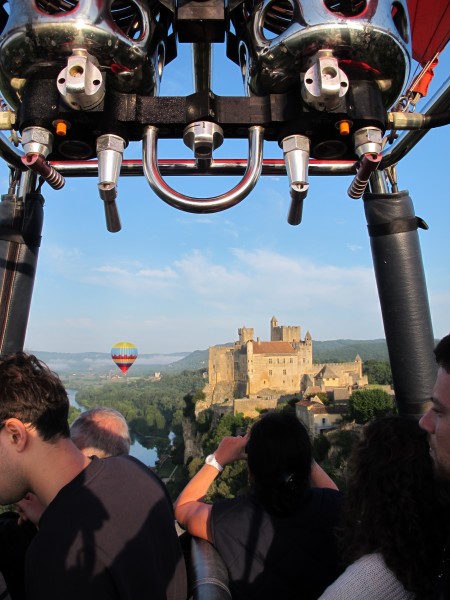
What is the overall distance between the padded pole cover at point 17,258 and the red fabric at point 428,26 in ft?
3.46

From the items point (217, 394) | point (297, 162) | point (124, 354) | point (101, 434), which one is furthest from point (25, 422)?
point (217, 394)

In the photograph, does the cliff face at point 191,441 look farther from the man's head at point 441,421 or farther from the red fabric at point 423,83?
the man's head at point 441,421

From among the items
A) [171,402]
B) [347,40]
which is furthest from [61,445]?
[171,402]

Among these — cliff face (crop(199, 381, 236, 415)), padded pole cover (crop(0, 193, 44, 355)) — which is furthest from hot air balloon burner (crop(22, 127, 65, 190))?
cliff face (crop(199, 381, 236, 415))

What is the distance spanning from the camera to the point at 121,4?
99 cm

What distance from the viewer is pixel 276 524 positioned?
1237 mm

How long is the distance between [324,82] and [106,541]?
85 cm

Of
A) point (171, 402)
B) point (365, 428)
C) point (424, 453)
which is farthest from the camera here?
point (171, 402)

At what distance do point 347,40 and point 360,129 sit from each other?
16cm

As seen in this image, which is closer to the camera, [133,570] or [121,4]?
[133,570]

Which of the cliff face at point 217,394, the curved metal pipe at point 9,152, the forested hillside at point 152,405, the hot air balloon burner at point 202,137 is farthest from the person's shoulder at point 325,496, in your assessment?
the forested hillside at point 152,405

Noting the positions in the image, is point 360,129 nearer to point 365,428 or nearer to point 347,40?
point 347,40

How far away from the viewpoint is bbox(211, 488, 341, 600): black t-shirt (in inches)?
46.8

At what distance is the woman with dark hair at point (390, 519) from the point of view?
0.80m
